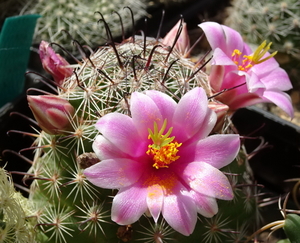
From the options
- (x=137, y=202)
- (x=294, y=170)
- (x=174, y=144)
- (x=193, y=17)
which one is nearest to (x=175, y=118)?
(x=174, y=144)

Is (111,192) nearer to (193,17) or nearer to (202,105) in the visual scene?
(202,105)

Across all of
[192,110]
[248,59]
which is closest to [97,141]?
[192,110]

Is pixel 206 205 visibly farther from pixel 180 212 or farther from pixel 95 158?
pixel 95 158

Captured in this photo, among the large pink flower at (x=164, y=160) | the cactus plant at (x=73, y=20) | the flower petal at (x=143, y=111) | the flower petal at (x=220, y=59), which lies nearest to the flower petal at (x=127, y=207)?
the large pink flower at (x=164, y=160)

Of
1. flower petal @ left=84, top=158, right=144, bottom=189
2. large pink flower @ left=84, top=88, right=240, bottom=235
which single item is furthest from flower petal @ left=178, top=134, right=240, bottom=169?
flower petal @ left=84, top=158, right=144, bottom=189

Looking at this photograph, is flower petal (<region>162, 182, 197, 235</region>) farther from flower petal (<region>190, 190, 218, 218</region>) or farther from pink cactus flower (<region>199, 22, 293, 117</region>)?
pink cactus flower (<region>199, 22, 293, 117</region>)

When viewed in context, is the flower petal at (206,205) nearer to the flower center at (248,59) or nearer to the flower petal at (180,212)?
the flower petal at (180,212)
